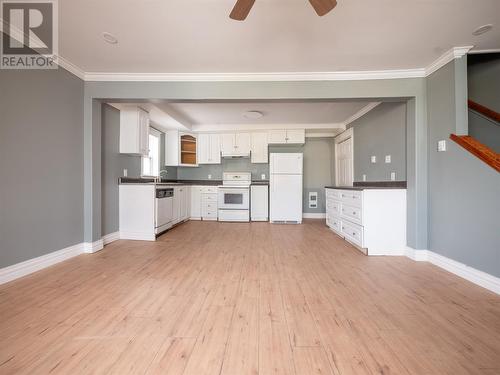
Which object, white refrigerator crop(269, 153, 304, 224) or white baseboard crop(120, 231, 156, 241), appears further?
white refrigerator crop(269, 153, 304, 224)

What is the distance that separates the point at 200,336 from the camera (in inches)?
49.8

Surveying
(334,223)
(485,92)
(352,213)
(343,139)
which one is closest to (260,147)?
(343,139)

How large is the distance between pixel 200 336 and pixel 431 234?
2.86 metres

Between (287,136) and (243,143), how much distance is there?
115 centimetres

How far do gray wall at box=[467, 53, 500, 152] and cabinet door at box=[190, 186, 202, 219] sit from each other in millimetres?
5043

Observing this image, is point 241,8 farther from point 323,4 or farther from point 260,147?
point 260,147

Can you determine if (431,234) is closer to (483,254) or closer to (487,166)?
(483,254)

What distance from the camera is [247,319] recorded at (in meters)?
1.43

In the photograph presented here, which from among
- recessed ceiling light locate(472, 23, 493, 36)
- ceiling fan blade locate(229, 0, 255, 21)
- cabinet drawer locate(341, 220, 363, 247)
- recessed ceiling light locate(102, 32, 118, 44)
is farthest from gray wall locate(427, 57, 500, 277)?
recessed ceiling light locate(102, 32, 118, 44)

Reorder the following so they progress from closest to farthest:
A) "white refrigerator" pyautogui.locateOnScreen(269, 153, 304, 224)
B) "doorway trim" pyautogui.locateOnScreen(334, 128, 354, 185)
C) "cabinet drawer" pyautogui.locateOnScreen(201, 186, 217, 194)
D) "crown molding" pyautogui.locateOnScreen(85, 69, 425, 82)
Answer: "crown molding" pyautogui.locateOnScreen(85, 69, 425, 82) < "doorway trim" pyautogui.locateOnScreen(334, 128, 354, 185) < "white refrigerator" pyautogui.locateOnScreen(269, 153, 304, 224) < "cabinet drawer" pyautogui.locateOnScreen(201, 186, 217, 194)

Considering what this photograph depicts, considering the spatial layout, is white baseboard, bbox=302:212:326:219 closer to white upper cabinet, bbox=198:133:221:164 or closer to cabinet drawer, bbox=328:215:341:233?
cabinet drawer, bbox=328:215:341:233

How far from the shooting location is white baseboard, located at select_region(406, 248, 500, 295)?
1.85 metres

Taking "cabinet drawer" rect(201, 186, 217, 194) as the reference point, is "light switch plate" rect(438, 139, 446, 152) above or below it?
above

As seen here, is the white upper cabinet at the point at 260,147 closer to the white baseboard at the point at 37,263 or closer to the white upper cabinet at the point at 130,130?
the white upper cabinet at the point at 130,130
